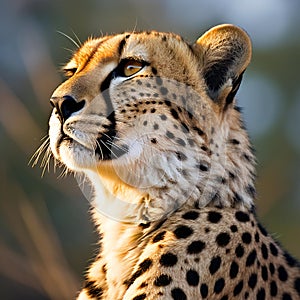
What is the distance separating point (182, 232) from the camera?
133 inches

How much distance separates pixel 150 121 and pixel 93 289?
0.72 m

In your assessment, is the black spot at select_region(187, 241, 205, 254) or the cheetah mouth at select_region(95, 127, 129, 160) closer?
the black spot at select_region(187, 241, 205, 254)

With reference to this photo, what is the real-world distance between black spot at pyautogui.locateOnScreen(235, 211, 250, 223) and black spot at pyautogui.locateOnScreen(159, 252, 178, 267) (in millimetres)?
319

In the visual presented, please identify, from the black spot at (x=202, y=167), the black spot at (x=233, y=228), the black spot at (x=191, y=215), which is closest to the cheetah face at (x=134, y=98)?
the black spot at (x=202, y=167)

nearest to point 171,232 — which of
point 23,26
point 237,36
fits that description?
point 237,36

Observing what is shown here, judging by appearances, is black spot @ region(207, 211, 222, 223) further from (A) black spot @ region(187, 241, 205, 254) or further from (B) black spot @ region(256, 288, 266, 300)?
(B) black spot @ region(256, 288, 266, 300)

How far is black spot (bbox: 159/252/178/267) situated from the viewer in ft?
10.7

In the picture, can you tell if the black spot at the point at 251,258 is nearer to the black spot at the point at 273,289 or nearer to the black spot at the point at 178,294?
the black spot at the point at 273,289

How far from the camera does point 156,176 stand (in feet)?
11.5

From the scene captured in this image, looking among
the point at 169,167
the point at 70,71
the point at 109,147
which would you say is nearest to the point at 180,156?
the point at 169,167

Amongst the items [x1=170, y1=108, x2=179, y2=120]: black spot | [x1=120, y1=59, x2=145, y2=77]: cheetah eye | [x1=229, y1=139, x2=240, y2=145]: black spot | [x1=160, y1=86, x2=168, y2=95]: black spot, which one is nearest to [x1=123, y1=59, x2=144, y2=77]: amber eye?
[x1=120, y1=59, x2=145, y2=77]: cheetah eye

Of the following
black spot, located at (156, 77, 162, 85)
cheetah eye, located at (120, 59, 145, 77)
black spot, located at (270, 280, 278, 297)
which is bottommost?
black spot, located at (270, 280, 278, 297)

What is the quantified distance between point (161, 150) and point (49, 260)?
119 inches

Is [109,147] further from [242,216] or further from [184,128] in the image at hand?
[242,216]
